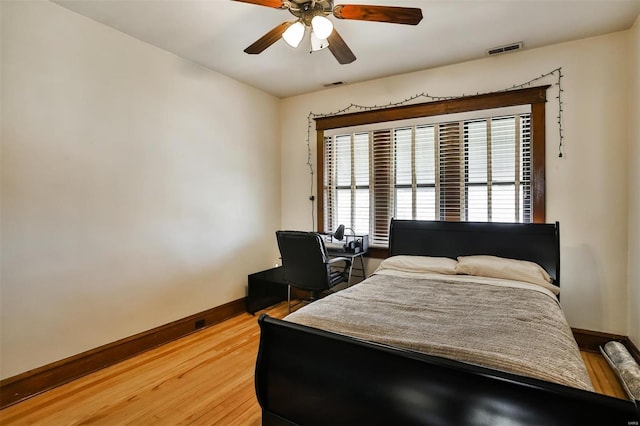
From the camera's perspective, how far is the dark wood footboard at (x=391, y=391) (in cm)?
106

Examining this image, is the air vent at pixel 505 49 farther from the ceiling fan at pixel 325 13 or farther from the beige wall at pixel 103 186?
the beige wall at pixel 103 186

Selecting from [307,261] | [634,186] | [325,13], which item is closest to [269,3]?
[325,13]

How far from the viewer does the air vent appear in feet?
9.84

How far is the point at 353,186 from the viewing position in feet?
13.4

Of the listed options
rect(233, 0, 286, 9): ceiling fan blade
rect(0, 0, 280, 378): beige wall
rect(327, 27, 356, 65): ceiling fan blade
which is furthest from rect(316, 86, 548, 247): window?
rect(233, 0, 286, 9): ceiling fan blade

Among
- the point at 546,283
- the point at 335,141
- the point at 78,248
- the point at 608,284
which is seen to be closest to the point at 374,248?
the point at 335,141

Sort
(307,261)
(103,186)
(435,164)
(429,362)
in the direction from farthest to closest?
(435,164) < (307,261) < (103,186) < (429,362)

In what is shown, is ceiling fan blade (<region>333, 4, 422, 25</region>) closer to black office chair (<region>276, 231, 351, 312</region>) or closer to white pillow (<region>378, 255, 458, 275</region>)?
black office chair (<region>276, 231, 351, 312</region>)

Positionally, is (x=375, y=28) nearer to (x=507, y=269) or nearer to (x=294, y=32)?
(x=294, y=32)

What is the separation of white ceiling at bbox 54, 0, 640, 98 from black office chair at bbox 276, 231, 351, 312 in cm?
177

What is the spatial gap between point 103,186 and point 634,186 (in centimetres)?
422

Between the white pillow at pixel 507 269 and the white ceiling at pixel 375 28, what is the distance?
1.92 meters

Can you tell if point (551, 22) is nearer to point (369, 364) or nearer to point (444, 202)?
point (444, 202)

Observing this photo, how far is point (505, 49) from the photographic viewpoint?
308 centimetres
